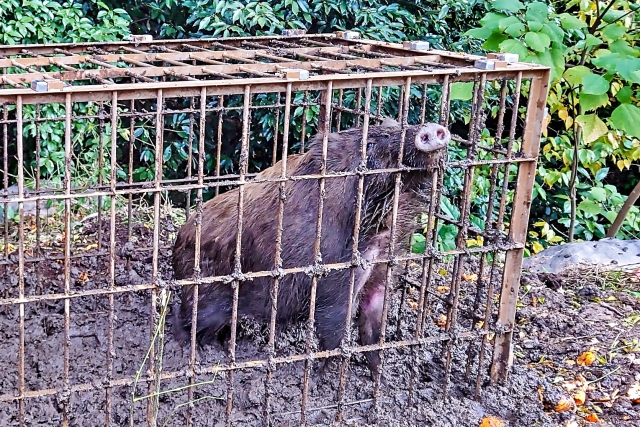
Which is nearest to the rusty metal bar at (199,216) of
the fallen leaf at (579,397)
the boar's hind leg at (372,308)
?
the boar's hind leg at (372,308)

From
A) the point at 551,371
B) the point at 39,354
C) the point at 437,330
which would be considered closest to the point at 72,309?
the point at 39,354

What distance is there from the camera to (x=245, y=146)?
114 inches

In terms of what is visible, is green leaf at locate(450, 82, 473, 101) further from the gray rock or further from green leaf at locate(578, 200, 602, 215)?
green leaf at locate(578, 200, 602, 215)

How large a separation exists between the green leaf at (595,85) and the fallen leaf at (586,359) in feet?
4.61

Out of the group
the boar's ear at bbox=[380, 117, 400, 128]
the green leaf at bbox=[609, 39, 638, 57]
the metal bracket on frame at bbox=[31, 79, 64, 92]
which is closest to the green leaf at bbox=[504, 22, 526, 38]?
the green leaf at bbox=[609, 39, 638, 57]

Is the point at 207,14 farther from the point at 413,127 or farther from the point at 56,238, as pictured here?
the point at 413,127

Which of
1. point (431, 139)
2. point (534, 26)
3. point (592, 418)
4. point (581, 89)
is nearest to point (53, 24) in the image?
point (534, 26)

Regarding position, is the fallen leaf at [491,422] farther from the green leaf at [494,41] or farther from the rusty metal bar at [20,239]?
the green leaf at [494,41]

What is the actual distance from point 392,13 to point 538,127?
367 cm

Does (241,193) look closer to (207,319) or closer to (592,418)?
(207,319)

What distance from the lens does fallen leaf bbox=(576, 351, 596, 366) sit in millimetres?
4039

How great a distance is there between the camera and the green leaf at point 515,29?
4.42 meters

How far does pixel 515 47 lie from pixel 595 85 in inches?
21.1

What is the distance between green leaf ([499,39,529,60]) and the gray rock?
1.56 meters
